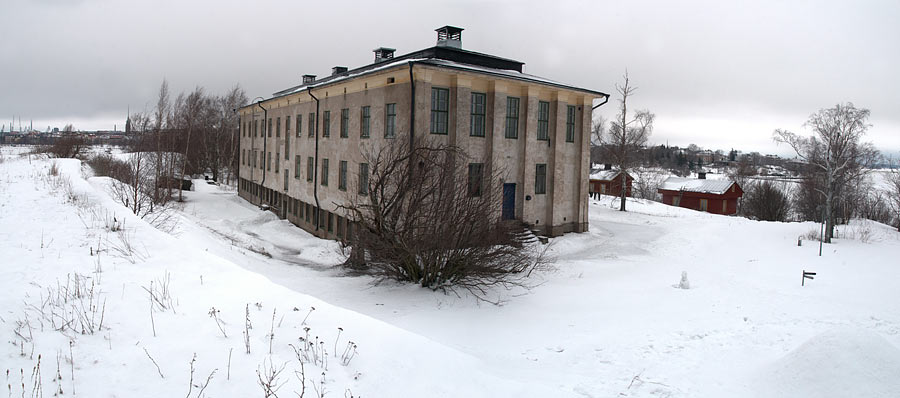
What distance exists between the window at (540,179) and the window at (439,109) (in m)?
5.40

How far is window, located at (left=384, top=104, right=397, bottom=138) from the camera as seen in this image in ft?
64.9

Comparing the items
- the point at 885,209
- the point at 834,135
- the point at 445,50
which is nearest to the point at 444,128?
the point at 445,50

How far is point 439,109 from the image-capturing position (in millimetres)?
19656

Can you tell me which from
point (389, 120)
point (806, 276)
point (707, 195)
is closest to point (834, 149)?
point (806, 276)

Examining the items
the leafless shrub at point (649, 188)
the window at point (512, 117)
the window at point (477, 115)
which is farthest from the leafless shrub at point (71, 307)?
the leafless shrub at point (649, 188)

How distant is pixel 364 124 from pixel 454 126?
13.7ft

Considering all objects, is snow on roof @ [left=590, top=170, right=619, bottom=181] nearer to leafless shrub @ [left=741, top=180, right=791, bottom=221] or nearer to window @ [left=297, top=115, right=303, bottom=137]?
leafless shrub @ [left=741, top=180, right=791, bottom=221]

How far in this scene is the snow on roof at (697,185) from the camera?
50812mm

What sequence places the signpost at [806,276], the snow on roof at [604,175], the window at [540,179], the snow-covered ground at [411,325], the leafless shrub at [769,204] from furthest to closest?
the snow on roof at [604,175] < the leafless shrub at [769,204] < the window at [540,179] < the signpost at [806,276] < the snow-covered ground at [411,325]

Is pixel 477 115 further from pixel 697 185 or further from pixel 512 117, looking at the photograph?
pixel 697 185

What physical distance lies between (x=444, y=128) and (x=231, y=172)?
1894 inches

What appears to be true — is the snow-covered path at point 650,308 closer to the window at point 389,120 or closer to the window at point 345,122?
→ the window at point 345,122

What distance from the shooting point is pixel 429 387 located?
6000 mm

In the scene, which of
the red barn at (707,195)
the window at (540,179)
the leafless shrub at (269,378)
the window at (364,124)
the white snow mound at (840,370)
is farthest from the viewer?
the red barn at (707,195)
